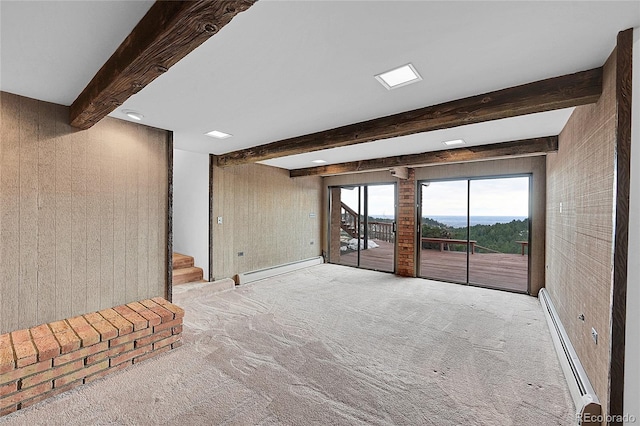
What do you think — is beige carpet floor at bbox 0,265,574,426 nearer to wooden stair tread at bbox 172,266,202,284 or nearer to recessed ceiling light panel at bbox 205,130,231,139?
wooden stair tread at bbox 172,266,202,284

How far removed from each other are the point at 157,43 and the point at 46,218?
94.3 inches

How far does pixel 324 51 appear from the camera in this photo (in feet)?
5.72

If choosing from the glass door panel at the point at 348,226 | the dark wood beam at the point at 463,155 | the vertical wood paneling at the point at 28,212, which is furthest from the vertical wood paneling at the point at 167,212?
the glass door panel at the point at 348,226

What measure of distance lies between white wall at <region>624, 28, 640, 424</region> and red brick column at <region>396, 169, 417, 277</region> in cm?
456

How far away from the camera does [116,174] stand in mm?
3117

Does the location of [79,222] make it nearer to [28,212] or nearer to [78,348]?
[28,212]

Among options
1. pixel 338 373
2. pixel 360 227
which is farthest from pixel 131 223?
pixel 360 227

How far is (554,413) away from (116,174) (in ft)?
15.2

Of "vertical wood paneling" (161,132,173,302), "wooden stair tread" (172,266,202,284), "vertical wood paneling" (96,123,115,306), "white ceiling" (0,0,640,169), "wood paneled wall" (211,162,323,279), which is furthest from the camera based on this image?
"wood paneled wall" (211,162,323,279)

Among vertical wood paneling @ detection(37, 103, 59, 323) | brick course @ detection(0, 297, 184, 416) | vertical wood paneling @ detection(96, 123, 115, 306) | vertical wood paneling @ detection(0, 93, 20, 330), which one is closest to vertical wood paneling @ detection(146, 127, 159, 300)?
vertical wood paneling @ detection(96, 123, 115, 306)

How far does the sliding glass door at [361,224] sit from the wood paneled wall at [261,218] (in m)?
0.52

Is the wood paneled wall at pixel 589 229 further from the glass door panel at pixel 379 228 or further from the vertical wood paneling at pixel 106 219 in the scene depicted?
the vertical wood paneling at pixel 106 219

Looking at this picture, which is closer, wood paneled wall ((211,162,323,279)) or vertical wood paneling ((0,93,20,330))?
vertical wood paneling ((0,93,20,330))

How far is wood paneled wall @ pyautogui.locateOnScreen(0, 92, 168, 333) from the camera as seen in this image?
2453mm
